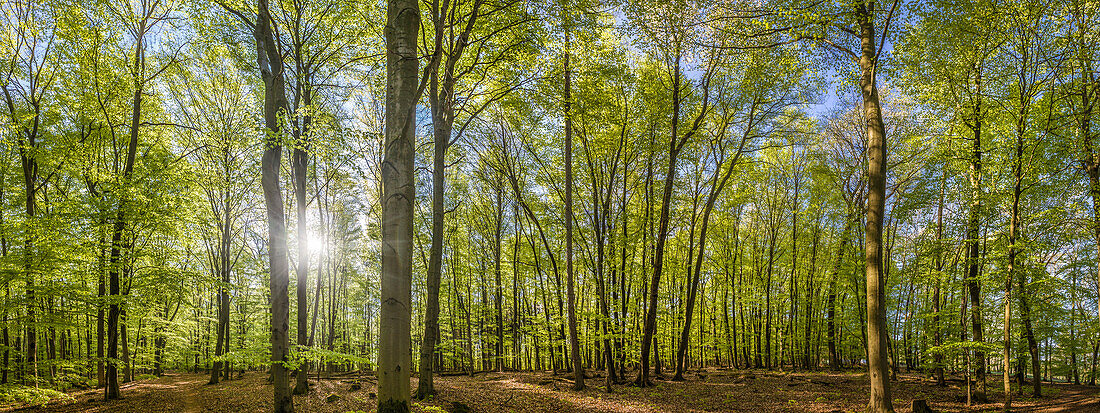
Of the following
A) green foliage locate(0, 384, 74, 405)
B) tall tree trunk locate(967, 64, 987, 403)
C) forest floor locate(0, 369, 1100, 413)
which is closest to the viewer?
green foliage locate(0, 384, 74, 405)

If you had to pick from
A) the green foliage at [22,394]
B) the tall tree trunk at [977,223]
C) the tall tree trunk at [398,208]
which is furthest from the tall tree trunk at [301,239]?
the tall tree trunk at [977,223]

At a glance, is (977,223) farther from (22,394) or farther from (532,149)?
(22,394)

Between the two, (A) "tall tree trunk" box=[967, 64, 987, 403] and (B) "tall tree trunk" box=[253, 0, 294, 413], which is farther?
(A) "tall tree trunk" box=[967, 64, 987, 403]

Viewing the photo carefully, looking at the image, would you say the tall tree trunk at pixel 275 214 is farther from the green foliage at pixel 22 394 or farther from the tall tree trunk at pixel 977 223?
the tall tree trunk at pixel 977 223

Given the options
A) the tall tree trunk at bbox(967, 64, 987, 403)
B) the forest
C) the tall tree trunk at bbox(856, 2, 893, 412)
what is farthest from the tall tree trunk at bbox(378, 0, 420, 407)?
the tall tree trunk at bbox(967, 64, 987, 403)

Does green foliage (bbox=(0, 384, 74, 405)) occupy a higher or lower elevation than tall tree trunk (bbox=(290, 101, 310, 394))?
lower

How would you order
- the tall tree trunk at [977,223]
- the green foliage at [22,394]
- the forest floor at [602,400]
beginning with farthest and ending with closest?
the tall tree trunk at [977,223]
the forest floor at [602,400]
the green foliage at [22,394]

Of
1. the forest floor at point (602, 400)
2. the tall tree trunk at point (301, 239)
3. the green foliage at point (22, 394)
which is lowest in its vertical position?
the forest floor at point (602, 400)

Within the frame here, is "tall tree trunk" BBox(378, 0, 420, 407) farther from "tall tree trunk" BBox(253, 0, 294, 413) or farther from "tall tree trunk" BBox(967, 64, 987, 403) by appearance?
"tall tree trunk" BBox(967, 64, 987, 403)

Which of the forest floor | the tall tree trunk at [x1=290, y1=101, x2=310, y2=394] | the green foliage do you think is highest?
the tall tree trunk at [x1=290, y1=101, x2=310, y2=394]

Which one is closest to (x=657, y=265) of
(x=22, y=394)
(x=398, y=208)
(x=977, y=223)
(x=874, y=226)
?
(x=874, y=226)

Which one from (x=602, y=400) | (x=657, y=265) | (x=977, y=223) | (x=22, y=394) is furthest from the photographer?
(x=657, y=265)

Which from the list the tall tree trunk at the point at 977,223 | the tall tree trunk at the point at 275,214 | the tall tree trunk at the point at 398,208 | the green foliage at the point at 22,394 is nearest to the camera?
the tall tree trunk at the point at 398,208

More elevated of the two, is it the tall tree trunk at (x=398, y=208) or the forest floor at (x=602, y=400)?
the tall tree trunk at (x=398, y=208)
